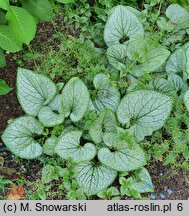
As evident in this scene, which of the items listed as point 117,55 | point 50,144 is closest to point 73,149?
point 50,144

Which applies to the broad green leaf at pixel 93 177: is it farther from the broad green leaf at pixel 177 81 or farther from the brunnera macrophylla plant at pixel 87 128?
the broad green leaf at pixel 177 81

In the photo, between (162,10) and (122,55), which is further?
(162,10)

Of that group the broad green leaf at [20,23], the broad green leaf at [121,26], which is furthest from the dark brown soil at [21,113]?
the broad green leaf at [20,23]

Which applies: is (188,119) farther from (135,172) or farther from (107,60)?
(107,60)

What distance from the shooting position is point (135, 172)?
270 centimetres

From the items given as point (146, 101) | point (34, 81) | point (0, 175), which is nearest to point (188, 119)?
point (146, 101)

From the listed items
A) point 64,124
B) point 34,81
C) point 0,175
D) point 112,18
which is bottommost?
point 0,175

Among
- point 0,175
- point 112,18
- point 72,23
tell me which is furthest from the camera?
point 72,23

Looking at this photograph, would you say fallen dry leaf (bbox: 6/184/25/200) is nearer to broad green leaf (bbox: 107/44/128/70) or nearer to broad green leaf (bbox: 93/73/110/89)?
broad green leaf (bbox: 93/73/110/89)

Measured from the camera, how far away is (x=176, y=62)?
2947 millimetres

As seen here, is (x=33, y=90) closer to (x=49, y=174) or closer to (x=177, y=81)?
(x=49, y=174)

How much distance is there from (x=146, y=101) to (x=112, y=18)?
0.66 m

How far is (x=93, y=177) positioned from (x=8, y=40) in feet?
3.07

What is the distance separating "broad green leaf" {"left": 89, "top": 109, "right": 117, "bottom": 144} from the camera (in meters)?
2.64
